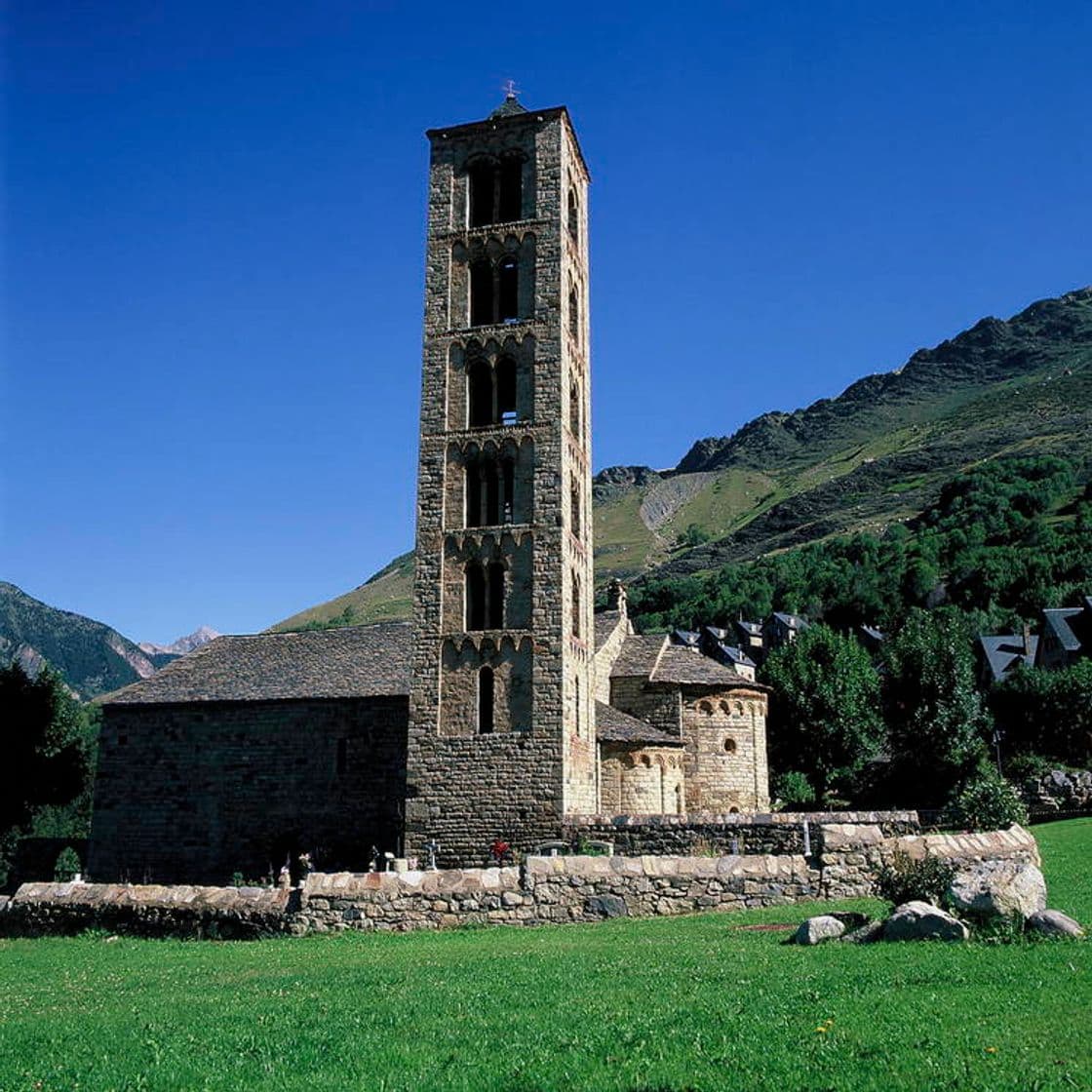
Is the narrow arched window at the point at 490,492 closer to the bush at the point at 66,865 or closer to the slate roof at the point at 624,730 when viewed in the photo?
the slate roof at the point at 624,730

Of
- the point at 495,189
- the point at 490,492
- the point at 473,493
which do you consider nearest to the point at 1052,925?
the point at 490,492

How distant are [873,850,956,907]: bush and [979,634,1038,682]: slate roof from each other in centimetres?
7325

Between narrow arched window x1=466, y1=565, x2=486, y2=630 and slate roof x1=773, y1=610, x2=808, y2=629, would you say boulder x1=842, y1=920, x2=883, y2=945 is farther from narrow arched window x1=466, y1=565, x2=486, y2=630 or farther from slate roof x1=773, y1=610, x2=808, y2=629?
slate roof x1=773, y1=610, x2=808, y2=629

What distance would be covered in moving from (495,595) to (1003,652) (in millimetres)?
65986

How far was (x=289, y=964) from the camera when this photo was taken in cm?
1378

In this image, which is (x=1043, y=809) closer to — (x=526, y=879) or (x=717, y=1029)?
(x=526, y=879)

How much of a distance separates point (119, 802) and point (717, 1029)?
32637mm

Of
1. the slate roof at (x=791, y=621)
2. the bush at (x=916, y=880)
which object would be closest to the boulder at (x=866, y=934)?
the bush at (x=916, y=880)

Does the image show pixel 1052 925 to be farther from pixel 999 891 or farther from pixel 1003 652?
pixel 1003 652

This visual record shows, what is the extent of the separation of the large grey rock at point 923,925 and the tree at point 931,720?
129 feet

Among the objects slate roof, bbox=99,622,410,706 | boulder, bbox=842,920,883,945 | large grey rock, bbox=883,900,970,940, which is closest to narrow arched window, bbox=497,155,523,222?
slate roof, bbox=99,622,410,706

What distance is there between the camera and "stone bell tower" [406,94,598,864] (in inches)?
1178

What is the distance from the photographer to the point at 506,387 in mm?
34125

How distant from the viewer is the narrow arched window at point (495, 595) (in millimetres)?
31875
